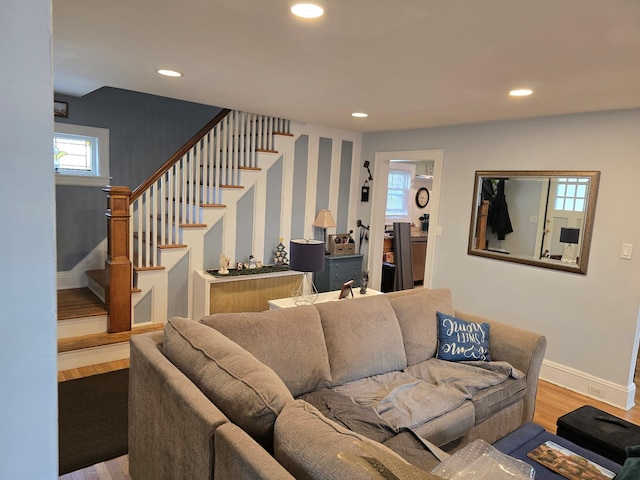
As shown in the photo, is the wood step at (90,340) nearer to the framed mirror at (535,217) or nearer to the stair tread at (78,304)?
the stair tread at (78,304)

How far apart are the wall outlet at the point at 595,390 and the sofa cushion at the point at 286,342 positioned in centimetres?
256

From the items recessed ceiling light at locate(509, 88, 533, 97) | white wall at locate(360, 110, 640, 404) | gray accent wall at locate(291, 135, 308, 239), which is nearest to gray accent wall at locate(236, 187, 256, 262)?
gray accent wall at locate(291, 135, 308, 239)

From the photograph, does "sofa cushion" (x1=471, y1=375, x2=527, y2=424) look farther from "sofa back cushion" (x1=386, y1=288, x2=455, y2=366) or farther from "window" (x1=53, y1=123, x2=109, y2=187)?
"window" (x1=53, y1=123, x2=109, y2=187)

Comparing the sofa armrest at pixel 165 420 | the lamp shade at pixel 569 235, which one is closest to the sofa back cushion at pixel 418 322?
the lamp shade at pixel 569 235

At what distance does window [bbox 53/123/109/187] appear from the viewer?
14.6ft

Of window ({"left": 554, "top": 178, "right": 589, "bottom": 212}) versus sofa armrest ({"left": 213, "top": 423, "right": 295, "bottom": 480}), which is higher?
window ({"left": 554, "top": 178, "right": 589, "bottom": 212})

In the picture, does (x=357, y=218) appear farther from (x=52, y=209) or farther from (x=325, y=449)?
(x=52, y=209)

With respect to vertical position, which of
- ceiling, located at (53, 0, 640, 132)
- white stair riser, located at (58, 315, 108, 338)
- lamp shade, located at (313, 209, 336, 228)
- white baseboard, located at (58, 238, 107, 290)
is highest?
ceiling, located at (53, 0, 640, 132)

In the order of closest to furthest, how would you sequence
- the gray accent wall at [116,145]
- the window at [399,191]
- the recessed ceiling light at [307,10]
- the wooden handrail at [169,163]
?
the recessed ceiling light at [307,10] → the wooden handrail at [169,163] → the gray accent wall at [116,145] → the window at [399,191]

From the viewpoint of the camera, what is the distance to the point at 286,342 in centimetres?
221

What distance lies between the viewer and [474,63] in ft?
7.42

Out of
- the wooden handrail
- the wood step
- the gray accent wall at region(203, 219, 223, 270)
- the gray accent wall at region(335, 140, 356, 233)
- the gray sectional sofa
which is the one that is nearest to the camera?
the gray sectional sofa

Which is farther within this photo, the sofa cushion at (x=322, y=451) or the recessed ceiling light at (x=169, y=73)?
the recessed ceiling light at (x=169, y=73)

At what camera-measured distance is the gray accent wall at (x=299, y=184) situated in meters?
4.96
